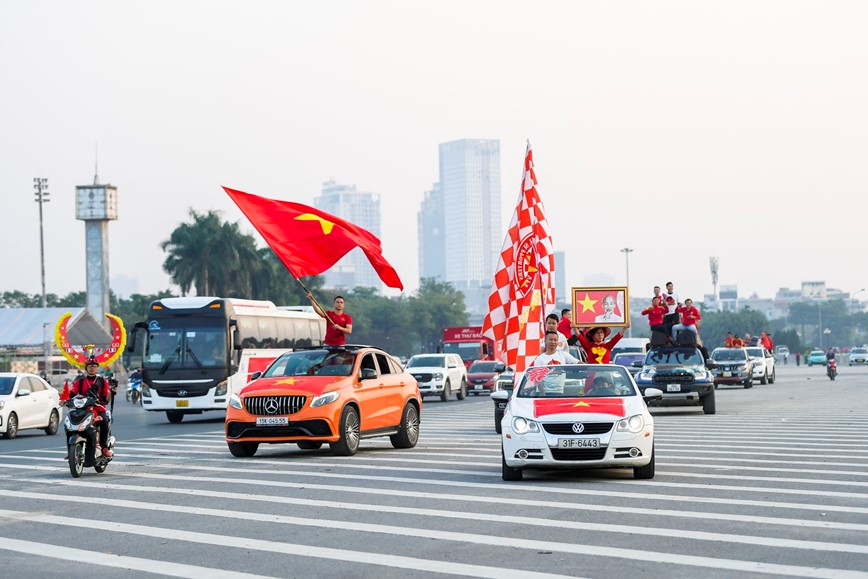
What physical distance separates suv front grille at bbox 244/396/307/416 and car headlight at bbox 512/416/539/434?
4964 mm

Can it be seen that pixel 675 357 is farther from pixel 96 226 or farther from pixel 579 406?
pixel 96 226

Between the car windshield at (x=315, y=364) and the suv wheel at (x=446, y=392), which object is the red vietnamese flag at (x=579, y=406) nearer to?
the car windshield at (x=315, y=364)

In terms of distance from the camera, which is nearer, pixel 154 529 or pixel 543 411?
pixel 154 529

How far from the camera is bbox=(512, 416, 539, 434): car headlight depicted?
1478 centimetres

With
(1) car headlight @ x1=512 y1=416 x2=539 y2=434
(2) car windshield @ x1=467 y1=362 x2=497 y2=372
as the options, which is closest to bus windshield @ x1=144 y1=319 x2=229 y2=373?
(1) car headlight @ x1=512 y1=416 x2=539 y2=434

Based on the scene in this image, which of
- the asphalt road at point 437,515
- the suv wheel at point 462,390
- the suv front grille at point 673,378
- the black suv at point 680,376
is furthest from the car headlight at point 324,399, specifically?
the suv wheel at point 462,390

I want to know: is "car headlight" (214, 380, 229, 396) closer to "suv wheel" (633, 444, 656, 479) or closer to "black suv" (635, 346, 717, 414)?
"black suv" (635, 346, 717, 414)

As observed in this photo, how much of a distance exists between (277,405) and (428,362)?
31.3m

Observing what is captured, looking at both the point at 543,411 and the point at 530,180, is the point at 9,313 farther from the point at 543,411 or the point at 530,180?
the point at 543,411

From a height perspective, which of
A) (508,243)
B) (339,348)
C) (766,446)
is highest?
(508,243)

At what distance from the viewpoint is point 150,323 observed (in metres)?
35.5

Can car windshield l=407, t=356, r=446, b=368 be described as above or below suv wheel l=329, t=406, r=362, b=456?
above

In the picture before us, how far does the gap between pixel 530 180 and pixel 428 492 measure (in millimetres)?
10590

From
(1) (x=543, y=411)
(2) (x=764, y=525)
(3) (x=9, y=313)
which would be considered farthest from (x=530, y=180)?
(3) (x=9, y=313)
